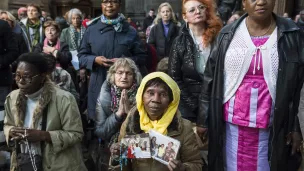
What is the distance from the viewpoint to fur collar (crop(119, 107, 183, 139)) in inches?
110

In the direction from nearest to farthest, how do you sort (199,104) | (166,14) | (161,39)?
(199,104)
(161,39)
(166,14)

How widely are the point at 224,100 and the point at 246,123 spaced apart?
240 millimetres

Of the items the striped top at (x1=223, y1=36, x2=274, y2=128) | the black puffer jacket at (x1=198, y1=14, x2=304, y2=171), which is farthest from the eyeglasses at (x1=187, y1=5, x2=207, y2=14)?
the striped top at (x1=223, y1=36, x2=274, y2=128)

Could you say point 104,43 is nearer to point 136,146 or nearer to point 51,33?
point 51,33

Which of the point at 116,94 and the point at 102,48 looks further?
the point at 102,48

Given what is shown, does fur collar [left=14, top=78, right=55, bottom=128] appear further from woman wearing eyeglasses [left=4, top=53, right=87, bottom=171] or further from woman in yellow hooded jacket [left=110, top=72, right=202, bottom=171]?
woman in yellow hooded jacket [left=110, top=72, right=202, bottom=171]

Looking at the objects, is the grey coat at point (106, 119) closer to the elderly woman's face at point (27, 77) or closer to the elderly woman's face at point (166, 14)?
the elderly woman's face at point (27, 77)

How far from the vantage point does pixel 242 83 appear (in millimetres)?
2777

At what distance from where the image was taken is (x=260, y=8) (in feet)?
8.75

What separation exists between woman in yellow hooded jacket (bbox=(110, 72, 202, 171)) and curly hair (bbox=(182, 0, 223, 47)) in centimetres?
85

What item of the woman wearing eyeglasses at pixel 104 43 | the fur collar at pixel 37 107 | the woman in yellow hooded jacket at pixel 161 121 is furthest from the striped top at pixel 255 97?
the woman wearing eyeglasses at pixel 104 43

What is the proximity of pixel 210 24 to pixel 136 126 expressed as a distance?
4.11ft

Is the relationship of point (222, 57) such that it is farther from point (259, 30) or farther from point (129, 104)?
point (129, 104)

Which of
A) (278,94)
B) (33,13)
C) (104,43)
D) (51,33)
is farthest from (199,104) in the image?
(33,13)
